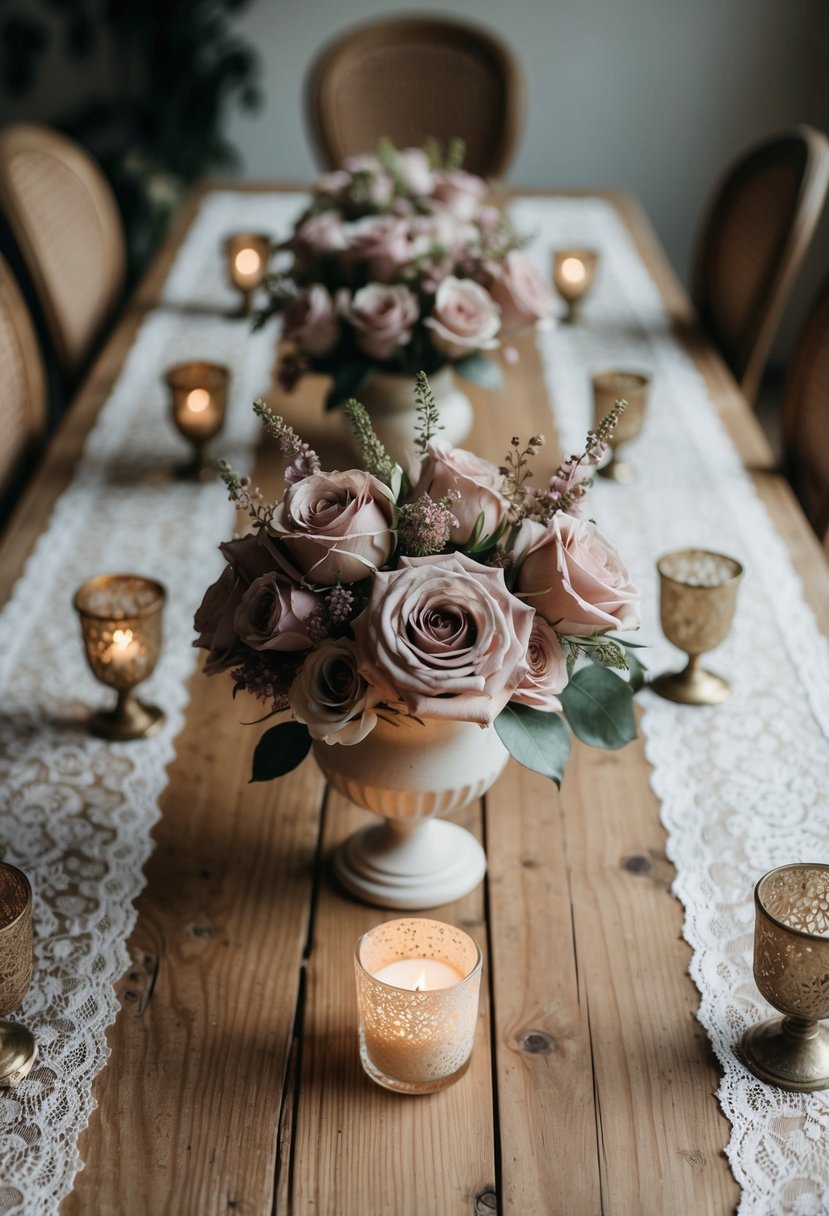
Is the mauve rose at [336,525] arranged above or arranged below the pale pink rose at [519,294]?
above

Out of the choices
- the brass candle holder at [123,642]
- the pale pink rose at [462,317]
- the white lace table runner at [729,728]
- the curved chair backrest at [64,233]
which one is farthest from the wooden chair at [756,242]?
the brass candle holder at [123,642]

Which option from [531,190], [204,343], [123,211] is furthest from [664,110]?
[204,343]

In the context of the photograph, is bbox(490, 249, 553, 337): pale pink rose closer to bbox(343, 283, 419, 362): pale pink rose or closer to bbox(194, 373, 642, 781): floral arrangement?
bbox(343, 283, 419, 362): pale pink rose

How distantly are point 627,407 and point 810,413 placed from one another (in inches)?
13.1

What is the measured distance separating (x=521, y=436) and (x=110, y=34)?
2696mm

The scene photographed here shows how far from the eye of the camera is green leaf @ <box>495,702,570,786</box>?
34.9 inches

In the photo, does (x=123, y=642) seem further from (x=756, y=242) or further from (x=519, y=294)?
(x=756, y=242)

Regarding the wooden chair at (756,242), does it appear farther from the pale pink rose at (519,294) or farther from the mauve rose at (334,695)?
the mauve rose at (334,695)

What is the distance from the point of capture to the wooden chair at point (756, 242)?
2090mm

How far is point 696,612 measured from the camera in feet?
3.98

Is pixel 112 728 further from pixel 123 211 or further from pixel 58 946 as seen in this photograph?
pixel 123 211

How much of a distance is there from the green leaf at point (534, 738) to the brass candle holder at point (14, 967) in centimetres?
33

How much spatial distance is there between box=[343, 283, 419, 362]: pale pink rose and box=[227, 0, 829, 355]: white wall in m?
2.57

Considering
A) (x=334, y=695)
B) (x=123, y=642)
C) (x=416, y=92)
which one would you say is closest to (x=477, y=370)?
(x=123, y=642)
